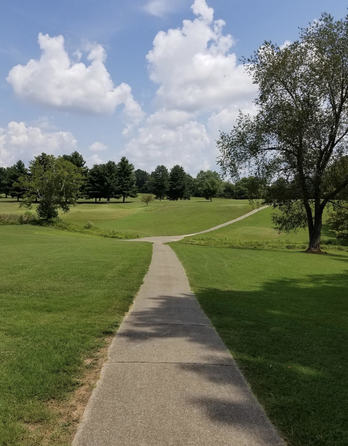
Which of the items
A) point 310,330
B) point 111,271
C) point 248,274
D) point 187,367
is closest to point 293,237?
point 248,274

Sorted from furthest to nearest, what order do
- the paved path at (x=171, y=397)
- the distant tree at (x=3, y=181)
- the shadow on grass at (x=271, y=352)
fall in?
1. the distant tree at (x=3, y=181)
2. the shadow on grass at (x=271, y=352)
3. the paved path at (x=171, y=397)

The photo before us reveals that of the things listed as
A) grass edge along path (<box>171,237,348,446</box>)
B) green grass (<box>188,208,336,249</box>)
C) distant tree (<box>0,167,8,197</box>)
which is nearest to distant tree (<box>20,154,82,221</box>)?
green grass (<box>188,208,336,249</box>)

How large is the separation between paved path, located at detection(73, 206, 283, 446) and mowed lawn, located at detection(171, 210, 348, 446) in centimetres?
33

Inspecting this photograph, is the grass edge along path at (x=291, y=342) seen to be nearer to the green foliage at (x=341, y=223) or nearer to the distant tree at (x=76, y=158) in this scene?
the green foliage at (x=341, y=223)

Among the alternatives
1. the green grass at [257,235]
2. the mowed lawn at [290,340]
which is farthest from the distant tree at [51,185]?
the mowed lawn at [290,340]

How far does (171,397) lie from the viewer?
4.36m

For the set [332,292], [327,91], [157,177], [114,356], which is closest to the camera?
[114,356]

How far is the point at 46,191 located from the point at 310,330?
5375 cm

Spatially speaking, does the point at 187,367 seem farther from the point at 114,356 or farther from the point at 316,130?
the point at 316,130

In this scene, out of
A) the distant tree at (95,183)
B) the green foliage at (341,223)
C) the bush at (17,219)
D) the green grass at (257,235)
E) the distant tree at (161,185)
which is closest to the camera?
the green foliage at (341,223)

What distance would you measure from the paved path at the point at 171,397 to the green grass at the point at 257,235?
34684mm

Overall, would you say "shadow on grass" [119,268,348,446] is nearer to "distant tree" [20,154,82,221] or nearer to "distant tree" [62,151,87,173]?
"distant tree" [20,154,82,221]

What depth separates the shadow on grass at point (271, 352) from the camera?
3.99 m

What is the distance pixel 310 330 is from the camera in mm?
7938
